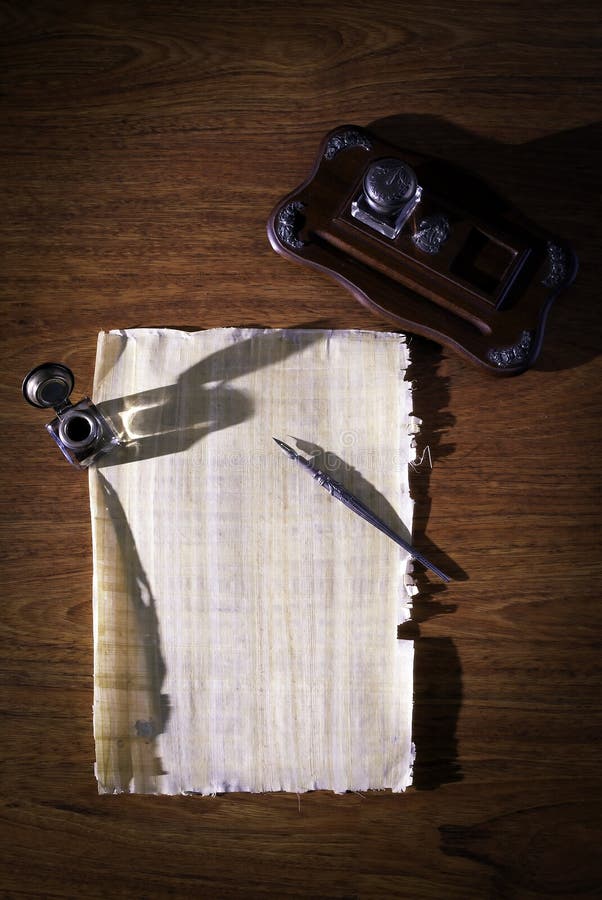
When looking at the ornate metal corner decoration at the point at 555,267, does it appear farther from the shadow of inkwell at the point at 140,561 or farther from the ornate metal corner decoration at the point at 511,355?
the shadow of inkwell at the point at 140,561

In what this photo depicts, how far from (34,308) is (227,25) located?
522 millimetres

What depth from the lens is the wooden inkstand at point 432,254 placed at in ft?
2.94

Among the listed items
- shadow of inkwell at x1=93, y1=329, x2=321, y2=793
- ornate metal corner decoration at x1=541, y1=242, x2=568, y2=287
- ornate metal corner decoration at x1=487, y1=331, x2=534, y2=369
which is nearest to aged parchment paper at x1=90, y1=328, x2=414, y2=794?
shadow of inkwell at x1=93, y1=329, x2=321, y2=793

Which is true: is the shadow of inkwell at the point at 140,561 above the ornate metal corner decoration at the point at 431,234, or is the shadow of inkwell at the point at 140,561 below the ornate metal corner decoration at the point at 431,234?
below

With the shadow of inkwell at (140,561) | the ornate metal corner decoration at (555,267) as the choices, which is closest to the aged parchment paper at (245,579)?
the shadow of inkwell at (140,561)

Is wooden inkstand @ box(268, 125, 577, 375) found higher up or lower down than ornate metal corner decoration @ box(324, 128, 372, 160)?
lower down

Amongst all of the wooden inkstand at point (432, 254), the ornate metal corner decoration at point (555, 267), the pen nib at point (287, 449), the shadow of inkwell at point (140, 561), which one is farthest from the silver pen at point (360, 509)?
the ornate metal corner decoration at point (555, 267)

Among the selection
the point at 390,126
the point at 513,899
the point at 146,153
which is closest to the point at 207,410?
the point at 146,153

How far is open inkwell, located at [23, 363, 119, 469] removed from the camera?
853mm

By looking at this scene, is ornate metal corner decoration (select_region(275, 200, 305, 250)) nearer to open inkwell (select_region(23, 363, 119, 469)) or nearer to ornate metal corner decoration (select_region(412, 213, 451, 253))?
ornate metal corner decoration (select_region(412, 213, 451, 253))

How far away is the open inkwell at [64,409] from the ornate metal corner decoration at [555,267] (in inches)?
25.8

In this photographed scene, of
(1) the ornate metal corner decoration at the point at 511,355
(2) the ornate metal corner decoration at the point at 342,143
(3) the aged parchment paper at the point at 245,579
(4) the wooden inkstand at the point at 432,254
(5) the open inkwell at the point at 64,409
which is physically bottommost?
(3) the aged parchment paper at the point at 245,579

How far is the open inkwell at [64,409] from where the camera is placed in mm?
853

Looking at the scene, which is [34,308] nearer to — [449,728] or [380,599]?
[380,599]
